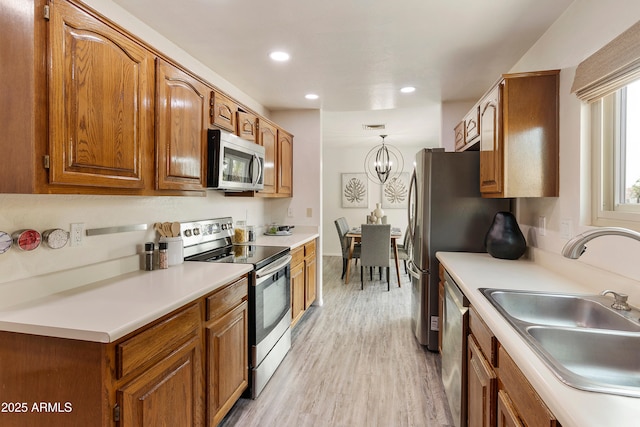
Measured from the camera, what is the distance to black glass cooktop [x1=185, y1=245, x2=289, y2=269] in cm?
213

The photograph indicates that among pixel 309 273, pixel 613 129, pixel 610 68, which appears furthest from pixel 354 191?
pixel 610 68

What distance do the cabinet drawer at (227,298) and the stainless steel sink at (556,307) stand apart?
126cm

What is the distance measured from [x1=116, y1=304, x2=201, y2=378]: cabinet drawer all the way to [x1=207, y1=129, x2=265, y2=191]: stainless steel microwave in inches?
38.1

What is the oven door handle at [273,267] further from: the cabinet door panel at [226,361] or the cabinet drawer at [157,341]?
the cabinet drawer at [157,341]

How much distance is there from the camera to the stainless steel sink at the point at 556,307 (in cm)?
130

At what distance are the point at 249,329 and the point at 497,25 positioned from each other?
242cm

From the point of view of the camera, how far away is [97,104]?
1.34m

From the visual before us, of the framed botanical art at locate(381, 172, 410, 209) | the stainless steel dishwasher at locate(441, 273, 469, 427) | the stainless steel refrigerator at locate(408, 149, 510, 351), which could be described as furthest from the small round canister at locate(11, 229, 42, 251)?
the framed botanical art at locate(381, 172, 410, 209)

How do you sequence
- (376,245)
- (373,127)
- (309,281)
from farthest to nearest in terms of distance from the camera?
(373,127)
(376,245)
(309,281)

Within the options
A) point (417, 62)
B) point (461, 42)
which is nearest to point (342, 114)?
point (417, 62)

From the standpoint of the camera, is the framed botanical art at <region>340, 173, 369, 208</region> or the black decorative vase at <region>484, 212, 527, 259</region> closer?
the black decorative vase at <region>484, 212, 527, 259</region>

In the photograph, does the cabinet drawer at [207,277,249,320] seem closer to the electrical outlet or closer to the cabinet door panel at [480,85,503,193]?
the electrical outlet

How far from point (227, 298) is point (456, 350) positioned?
A: 1264 millimetres

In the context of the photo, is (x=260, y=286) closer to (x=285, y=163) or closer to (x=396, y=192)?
(x=285, y=163)
